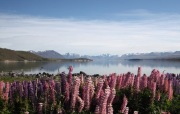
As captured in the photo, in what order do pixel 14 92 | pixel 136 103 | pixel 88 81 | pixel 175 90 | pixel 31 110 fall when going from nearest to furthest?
pixel 88 81 < pixel 31 110 < pixel 136 103 < pixel 14 92 < pixel 175 90

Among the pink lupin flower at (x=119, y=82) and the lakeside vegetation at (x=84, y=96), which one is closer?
the lakeside vegetation at (x=84, y=96)

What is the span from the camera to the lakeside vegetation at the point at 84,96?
39.3 ft

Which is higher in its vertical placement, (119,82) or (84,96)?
(119,82)

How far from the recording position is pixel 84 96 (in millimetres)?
12070

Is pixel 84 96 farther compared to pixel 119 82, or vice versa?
pixel 119 82

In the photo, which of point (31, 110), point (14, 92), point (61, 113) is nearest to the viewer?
point (61, 113)

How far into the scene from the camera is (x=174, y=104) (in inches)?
613

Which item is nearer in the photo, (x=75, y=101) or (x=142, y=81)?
(x=75, y=101)

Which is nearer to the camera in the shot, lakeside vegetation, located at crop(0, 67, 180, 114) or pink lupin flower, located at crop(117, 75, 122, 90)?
lakeside vegetation, located at crop(0, 67, 180, 114)

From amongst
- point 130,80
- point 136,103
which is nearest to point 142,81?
point 130,80

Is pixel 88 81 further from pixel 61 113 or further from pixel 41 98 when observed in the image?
pixel 41 98

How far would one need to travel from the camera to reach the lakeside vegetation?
11984 millimetres

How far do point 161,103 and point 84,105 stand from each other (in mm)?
4543

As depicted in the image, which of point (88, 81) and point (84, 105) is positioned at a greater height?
point (88, 81)
